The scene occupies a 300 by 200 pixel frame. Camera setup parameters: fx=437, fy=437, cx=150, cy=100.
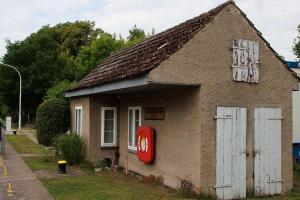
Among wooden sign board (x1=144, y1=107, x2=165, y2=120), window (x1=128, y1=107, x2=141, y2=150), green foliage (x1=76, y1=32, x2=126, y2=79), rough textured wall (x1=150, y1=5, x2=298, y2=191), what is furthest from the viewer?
green foliage (x1=76, y1=32, x2=126, y2=79)

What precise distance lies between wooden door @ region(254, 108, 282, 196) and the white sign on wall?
946mm

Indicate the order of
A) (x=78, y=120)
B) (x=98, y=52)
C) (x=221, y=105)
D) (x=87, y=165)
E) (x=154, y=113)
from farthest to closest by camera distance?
1. (x=98, y=52)
2. (x=78, y=120)
3. (x=87, y=165)
4. (x=154, y=113)
5. (x=221, y=105)

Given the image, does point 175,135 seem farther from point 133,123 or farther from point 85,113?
point 85,113

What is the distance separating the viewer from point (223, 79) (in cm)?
1143

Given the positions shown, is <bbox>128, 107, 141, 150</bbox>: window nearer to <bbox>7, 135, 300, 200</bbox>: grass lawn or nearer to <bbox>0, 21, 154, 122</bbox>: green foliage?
<bbox>7, 135, 300, 200</bbox>: grass lawn

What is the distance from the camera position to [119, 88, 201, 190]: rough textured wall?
1118 centimetres

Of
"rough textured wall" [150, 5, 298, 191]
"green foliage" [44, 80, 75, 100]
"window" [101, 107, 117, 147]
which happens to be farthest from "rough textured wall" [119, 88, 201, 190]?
"green foliage" [44, 80, 75, 100]

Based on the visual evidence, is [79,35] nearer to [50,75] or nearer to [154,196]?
[50,75]

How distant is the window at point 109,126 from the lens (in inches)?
671

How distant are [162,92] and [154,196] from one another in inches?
127

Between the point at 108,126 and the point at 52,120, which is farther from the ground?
the point at 52,120

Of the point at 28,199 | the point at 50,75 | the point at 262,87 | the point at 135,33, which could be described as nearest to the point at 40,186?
the point at 28,199

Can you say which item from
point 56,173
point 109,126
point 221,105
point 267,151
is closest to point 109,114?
point 109,126

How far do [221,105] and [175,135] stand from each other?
1.65m
